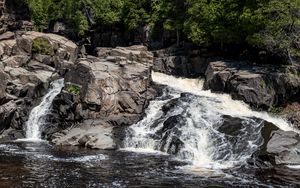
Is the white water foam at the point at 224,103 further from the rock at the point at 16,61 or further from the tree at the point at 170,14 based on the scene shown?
the rock at the point at 16,61

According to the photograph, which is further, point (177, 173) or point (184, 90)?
point (184, 90)

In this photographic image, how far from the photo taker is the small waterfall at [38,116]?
45.5 meters

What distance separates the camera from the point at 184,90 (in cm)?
5394

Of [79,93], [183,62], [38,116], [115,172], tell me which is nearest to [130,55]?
[183,62]

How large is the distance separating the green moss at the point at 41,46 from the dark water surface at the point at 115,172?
25.1m

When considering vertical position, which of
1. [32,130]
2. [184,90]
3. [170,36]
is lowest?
[32,130]

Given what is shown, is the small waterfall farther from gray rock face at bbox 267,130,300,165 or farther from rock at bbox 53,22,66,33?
rock at bbox 53,22,66,33

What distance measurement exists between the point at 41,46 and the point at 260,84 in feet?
99.3

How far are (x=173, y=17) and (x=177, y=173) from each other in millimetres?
43265

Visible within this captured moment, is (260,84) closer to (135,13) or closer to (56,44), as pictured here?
(56,44)

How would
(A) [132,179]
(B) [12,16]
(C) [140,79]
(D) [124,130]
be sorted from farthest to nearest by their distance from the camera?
1. (B) [12,16]
2. (C) [140,79]
3. (D) [124,130]
4. (A) [132,179]

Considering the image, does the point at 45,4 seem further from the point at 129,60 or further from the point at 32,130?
the point at 32,130

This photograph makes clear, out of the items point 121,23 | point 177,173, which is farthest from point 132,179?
point 121,23

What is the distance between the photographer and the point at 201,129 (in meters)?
41.4
